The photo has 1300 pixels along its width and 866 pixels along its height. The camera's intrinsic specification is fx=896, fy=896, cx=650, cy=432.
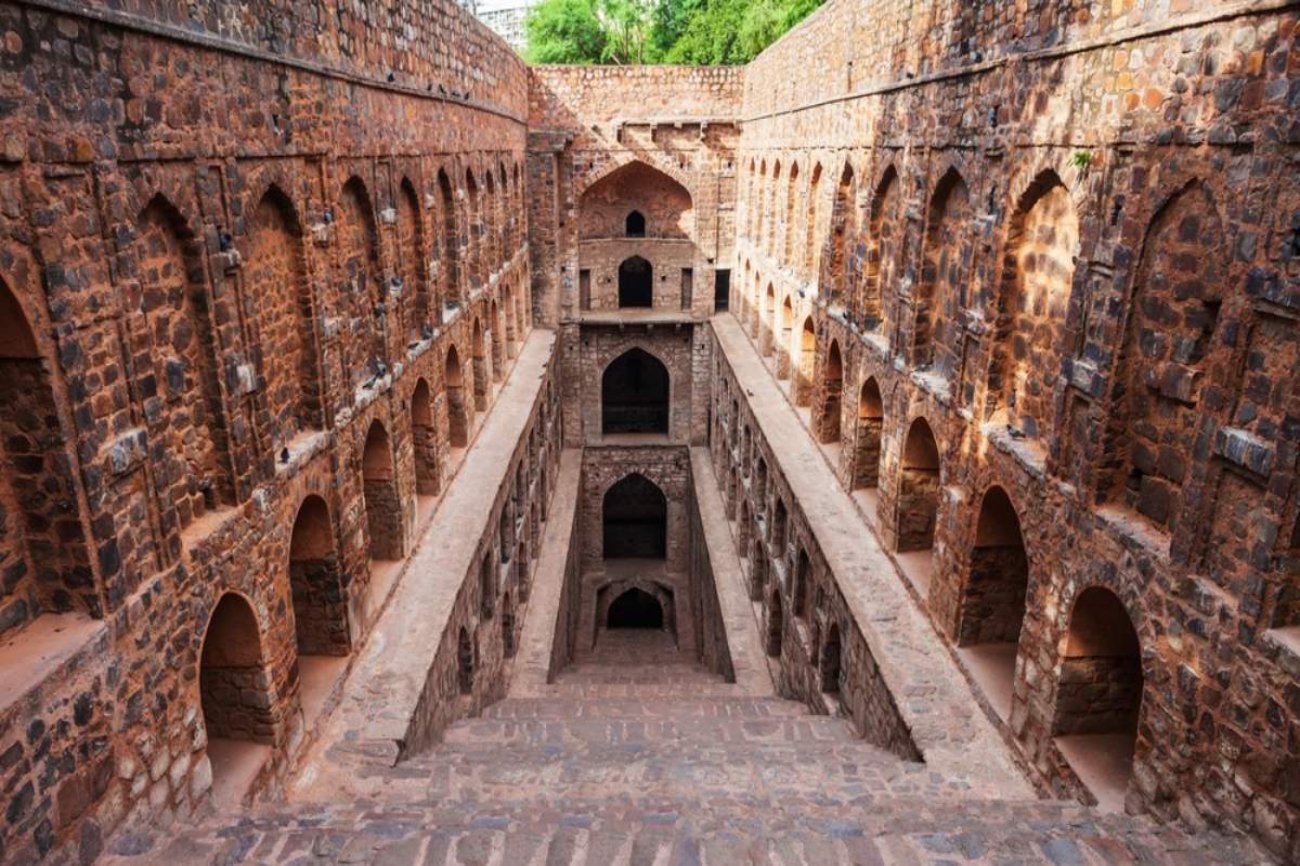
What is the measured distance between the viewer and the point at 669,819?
469cm

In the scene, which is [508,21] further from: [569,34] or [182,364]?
[182,364]

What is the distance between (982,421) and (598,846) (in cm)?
443

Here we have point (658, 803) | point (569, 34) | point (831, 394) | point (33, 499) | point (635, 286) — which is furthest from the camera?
point (569, 34)

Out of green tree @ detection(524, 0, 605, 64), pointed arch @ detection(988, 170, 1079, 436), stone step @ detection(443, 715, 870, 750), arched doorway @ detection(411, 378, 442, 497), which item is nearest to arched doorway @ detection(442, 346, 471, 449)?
arched doorway @ detection(411, 378, 442, 497)

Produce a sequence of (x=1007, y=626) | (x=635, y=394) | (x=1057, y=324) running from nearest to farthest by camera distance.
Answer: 1. (x=1057, y=324)
2. (x=1007, y=626)
3. (x=635, y=394)

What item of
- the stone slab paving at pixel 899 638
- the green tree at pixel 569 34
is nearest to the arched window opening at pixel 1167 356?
the stone slab paving at pixel 899 638

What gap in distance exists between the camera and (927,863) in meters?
4.25

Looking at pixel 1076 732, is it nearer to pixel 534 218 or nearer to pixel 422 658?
pixel 422 658

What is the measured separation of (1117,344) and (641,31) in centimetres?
2547

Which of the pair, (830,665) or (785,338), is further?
(785,338)

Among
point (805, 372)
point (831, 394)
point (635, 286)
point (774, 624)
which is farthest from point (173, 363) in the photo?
point (635, 286)

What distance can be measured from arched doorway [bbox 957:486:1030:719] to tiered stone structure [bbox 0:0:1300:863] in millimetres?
40

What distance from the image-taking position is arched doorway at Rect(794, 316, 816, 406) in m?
13.5

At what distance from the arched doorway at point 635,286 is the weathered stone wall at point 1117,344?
13.0m
